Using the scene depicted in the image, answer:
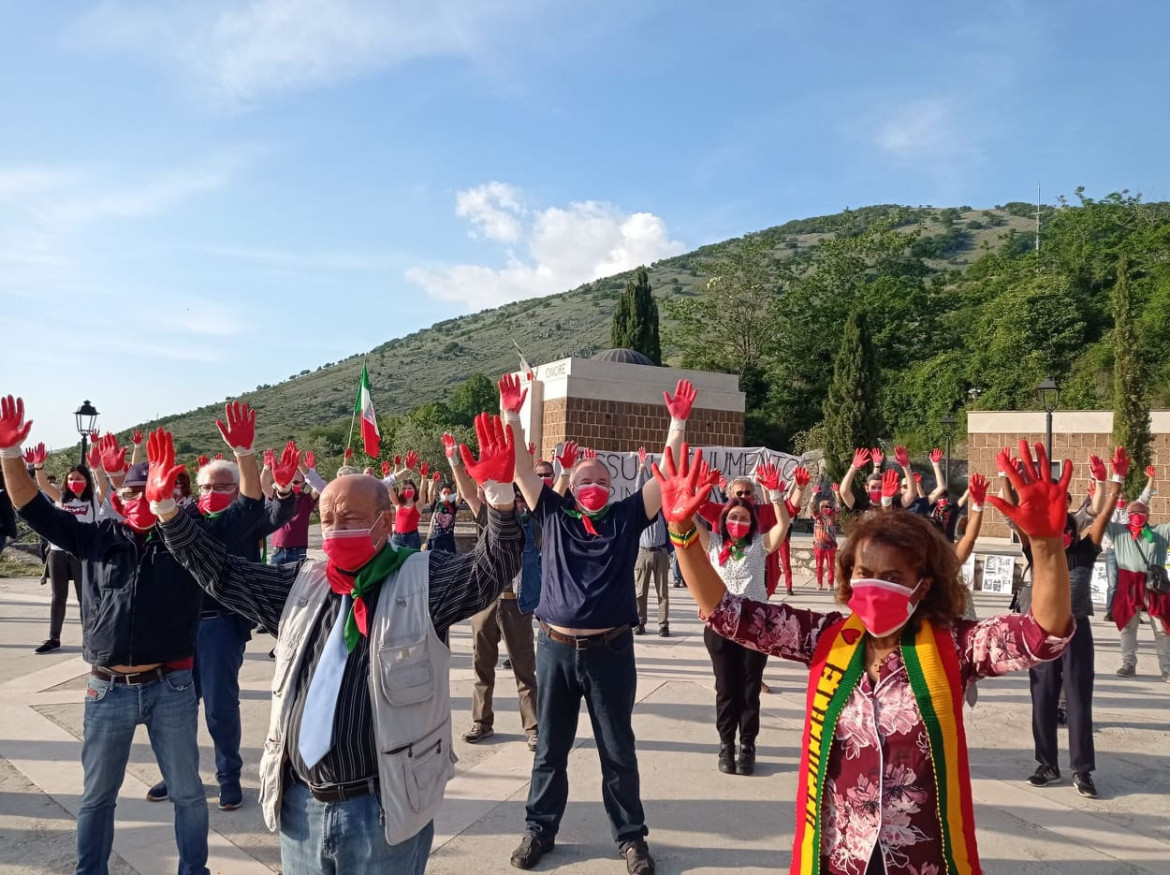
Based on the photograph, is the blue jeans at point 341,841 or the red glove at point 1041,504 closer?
the red glove at point 1041,504

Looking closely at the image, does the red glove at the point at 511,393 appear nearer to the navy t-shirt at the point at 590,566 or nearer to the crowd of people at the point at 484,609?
the crowd of people at the point at 484,609

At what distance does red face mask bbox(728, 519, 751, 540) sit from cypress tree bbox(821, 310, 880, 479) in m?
27.6

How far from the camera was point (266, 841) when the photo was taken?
431 cm

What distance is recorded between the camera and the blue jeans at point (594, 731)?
13.3ft

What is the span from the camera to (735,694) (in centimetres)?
542

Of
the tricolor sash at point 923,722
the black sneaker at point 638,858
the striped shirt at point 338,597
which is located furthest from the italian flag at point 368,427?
the tricolor sash at point 923,722

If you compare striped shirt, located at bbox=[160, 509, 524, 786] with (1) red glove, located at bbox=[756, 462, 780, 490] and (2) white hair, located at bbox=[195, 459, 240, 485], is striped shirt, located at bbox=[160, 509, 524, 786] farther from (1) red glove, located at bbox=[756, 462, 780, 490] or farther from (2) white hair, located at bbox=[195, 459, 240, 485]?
(1) red glove, located at bbox=[756, 462, 780, 490]

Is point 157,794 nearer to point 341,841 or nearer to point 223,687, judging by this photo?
point 223,687

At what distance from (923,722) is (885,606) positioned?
0.32 m

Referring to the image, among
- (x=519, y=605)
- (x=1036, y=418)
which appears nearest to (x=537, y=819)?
(x=519, y=605)

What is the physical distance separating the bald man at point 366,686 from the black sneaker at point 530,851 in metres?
1.60

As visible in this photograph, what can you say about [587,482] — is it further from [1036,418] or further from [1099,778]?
[1036,418]

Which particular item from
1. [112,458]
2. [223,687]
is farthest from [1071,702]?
[112,458]

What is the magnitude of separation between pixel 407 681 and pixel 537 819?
2.12 meters
